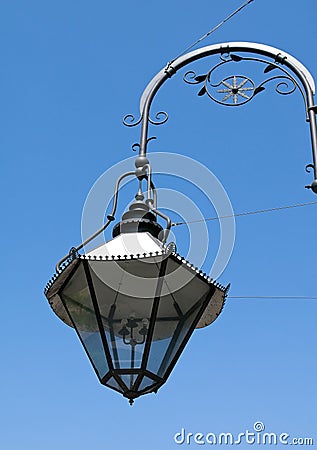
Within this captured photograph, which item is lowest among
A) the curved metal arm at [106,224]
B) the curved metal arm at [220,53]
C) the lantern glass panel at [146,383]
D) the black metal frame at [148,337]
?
the lantern glass panel at [146,383]

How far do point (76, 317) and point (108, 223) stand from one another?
454 mm

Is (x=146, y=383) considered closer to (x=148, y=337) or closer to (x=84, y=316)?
(x=148, y=337)

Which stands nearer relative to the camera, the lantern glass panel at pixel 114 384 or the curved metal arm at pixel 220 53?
the lantern glass panel at pixel 114 384

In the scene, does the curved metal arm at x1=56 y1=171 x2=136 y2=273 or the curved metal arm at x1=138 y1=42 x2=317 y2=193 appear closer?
the curved metal arm at x1=56 y1=171 x2=136 y2=273

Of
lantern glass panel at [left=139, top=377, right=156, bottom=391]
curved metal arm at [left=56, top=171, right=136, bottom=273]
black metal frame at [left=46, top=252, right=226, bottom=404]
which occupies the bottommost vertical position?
lantern glass panel at [left=139, top=377, right=156, bottom=391]

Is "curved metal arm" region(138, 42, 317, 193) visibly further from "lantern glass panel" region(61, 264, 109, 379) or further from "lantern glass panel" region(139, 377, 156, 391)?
"lantern glass panel" region(139, 377, 156, 391)

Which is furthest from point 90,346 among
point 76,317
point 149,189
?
point 149,189

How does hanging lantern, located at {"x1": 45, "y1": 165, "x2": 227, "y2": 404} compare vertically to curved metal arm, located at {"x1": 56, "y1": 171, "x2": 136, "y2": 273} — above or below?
below

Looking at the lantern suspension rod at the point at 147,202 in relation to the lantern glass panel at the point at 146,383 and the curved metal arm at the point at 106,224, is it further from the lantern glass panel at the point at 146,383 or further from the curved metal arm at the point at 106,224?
the lantern glass panel at the point at 146,383

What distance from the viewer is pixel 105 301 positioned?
2.77 meters

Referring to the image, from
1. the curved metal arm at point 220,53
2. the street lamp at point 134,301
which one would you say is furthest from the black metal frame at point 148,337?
the curved metal arm at point 220,53

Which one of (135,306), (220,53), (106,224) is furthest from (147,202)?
(220,53)

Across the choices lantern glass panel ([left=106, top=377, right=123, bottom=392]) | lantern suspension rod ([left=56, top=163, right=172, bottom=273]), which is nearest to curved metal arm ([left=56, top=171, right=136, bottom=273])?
lantern suspension rod ([left=56, top=163, right=172, bottom=273])

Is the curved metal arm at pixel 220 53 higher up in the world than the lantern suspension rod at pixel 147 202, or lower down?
higher up
